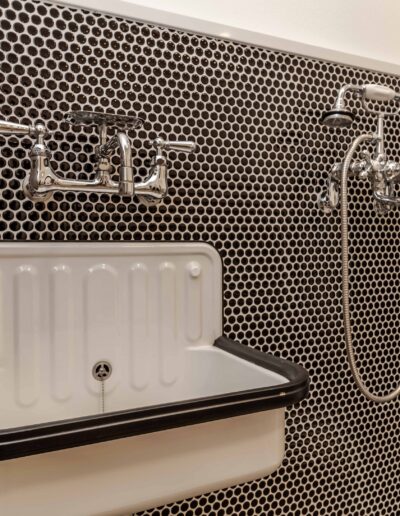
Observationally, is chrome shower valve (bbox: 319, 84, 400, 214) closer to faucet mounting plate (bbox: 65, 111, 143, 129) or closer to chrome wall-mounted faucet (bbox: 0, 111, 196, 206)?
chrome wall-mounted faucet (bbox: 0, 111, 196, 206)

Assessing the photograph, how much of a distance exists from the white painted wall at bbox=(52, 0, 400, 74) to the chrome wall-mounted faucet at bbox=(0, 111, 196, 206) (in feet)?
0.97

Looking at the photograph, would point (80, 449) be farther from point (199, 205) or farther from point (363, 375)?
point (363, 375)

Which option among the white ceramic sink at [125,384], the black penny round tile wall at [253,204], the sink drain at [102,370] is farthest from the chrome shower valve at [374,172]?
the sink drain at [102,370]

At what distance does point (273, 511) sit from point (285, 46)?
1.15 metres

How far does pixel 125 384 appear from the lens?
93cm

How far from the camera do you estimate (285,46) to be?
A: 1131 millimetres

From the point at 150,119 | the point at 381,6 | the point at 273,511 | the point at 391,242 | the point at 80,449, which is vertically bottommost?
the point at 273,511

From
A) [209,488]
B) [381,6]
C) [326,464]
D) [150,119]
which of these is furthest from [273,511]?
[381,6]

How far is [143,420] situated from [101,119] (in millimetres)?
497

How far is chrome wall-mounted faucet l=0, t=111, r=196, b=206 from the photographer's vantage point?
2.56ft

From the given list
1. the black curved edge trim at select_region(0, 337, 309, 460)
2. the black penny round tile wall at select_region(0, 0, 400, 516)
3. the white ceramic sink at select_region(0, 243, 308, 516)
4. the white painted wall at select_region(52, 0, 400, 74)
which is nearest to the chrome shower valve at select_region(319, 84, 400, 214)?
the black penny round tile wall at select_region(0, 0, 400, 516)

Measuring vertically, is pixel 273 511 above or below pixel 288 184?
below

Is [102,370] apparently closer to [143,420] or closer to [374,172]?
[143,420]

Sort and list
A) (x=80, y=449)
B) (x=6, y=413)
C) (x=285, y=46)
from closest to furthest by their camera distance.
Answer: (x=80, y=449) < (x=6, y=413) < (x=285, y=46)
